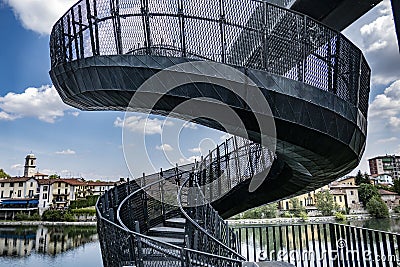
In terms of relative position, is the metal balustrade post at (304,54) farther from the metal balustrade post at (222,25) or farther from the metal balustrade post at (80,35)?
the metal balustrade post at (80,35)

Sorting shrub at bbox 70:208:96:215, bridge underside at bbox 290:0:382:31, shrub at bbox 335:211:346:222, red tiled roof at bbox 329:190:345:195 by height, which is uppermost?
bridge underside at bbox 290:0:382:31

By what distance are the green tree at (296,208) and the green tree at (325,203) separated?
0.61 meters

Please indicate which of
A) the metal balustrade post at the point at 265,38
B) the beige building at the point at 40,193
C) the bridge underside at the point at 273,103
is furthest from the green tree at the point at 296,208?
the beige building at the point at 40,193

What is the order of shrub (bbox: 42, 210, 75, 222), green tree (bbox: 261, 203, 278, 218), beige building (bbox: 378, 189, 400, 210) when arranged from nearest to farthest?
1. beige building (bbox: 378, 189, 400, 210)
2. green tree (bbox: 261, 203, 278, 218)
3. shrub (bbox: 42, 210, 75, 222)

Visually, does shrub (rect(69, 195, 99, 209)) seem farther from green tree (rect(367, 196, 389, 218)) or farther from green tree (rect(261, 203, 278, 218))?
green tree (rect(367, 196, 389, 218))

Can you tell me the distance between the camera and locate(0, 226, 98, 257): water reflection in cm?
1673

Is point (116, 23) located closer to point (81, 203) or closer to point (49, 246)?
point (49, 246)

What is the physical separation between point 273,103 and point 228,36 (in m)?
1.21

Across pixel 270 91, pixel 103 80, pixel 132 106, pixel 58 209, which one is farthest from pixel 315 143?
pixel 58 209

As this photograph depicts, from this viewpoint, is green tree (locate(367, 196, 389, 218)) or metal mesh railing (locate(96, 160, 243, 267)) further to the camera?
green tree (locate(367, 196, 389, 218))

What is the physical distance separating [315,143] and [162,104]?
2547 millimetres

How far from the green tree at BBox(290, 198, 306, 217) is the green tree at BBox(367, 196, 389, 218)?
7.94 feet

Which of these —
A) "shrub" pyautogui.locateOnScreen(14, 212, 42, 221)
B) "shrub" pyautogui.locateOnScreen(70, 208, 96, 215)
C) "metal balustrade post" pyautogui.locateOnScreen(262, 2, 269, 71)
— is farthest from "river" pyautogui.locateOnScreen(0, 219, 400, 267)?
"metal balustrade post" pyautogui.locateOnScreen(262, 2, 269, 71)

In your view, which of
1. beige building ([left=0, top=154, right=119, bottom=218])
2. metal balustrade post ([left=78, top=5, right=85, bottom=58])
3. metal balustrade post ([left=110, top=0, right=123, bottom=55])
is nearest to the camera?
metal balustrade post ([left=110, top=0, right=123, bottom=55])
